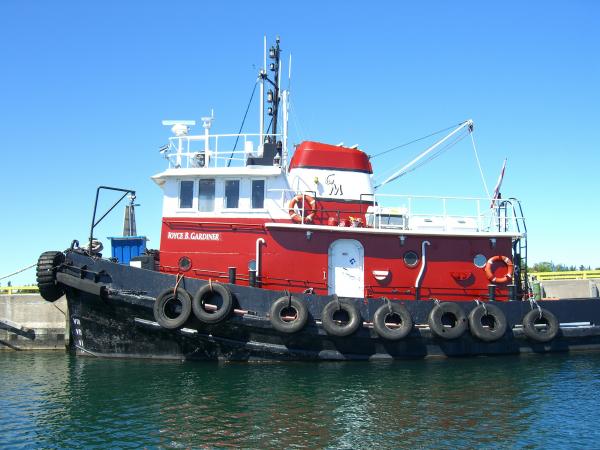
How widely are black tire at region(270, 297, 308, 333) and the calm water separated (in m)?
Answer: 0.83

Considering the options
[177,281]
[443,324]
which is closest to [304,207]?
[177,281]

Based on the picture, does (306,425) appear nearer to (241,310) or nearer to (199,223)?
(241,310)

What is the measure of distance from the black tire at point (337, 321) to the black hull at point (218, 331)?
0.20 m

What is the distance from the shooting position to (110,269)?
11227 mm

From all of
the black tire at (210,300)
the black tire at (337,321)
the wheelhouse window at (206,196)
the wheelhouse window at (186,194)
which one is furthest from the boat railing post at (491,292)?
the wheelhouse window at (186,194)

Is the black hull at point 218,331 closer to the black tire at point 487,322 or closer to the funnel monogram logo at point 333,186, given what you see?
the black tire at point 487,322

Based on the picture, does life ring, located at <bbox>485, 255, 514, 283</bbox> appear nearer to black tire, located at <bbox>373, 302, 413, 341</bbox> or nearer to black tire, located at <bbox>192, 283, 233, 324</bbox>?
black tire, located at <bbox>373, 302, 413, 341</bbox>

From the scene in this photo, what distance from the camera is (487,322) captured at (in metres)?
11.6

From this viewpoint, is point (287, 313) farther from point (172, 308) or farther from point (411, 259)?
point (411, 259)

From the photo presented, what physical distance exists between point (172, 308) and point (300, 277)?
9.05ft

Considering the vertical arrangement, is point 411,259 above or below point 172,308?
above

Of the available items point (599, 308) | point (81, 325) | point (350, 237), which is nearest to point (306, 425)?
point (350, 237)

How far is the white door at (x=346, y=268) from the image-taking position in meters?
11.8

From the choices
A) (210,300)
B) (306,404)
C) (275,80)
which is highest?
(275,80)
